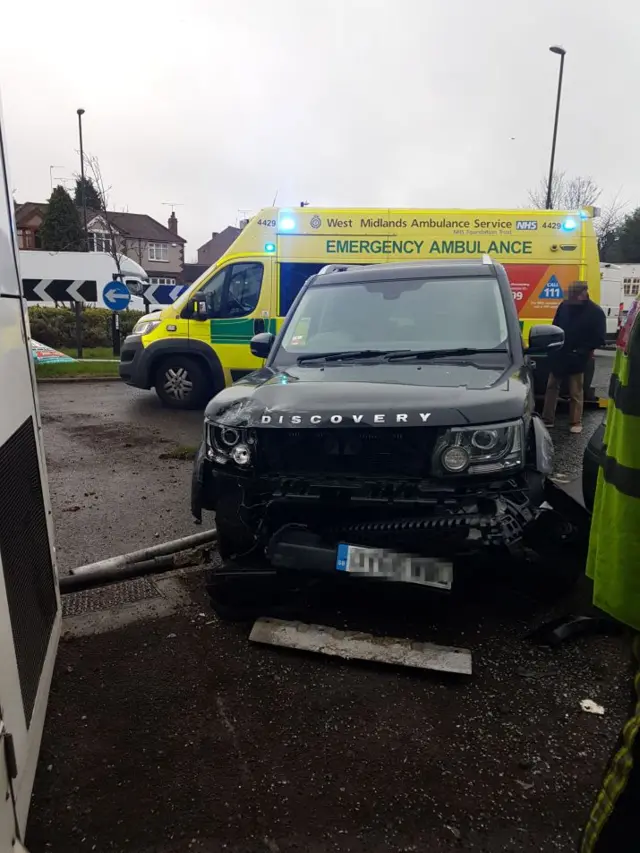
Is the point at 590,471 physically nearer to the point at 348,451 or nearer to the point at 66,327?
the point at 348,451

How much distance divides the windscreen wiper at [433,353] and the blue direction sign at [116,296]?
429 inches

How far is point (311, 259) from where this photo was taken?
916 cm

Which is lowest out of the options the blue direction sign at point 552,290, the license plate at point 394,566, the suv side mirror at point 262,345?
the license plate at point 394,566

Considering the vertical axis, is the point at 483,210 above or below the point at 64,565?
above

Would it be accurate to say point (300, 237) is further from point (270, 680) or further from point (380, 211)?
point (270, 680)

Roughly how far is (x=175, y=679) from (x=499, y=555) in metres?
1.62

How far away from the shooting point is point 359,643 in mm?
3100

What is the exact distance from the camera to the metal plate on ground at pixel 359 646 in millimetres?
2936

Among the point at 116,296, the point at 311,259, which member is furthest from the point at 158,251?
the point at 311,259

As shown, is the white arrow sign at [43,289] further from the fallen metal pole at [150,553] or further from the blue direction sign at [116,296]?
the fallen metal pole at [150,553]

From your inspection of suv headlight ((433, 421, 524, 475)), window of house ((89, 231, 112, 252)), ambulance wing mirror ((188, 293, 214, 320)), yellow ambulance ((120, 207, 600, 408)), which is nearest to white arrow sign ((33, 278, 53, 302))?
yellow ambulance ((120, 207, 600, 408))

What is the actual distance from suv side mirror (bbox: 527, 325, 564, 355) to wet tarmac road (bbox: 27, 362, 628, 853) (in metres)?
1.80

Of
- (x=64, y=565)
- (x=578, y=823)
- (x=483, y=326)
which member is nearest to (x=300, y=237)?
(x=483, y=326)

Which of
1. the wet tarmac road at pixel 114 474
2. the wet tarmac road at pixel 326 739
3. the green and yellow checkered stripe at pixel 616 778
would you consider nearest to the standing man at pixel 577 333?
the wet tarmac road at pixel 114 474
